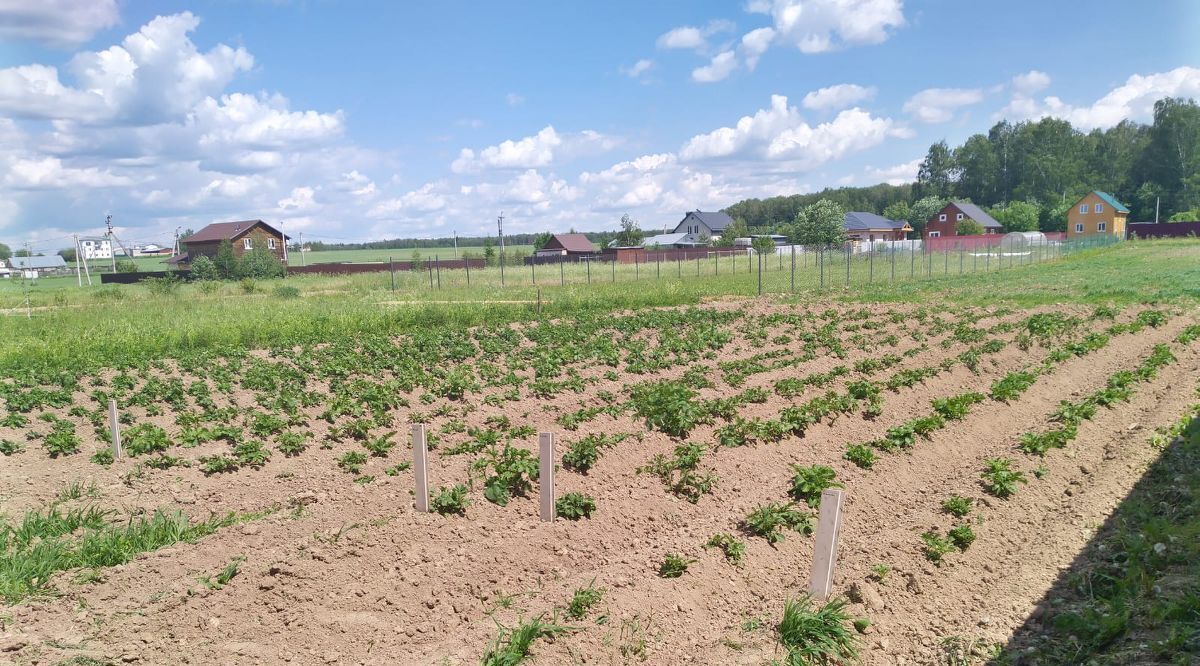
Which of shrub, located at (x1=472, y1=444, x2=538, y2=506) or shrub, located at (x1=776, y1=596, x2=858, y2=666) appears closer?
shrub, located at (x1=776, y1=596, x2=858, y2=666)

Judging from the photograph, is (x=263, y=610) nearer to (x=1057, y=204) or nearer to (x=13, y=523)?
(x=13, y=523)

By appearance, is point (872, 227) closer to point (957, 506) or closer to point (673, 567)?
point (957, 506)

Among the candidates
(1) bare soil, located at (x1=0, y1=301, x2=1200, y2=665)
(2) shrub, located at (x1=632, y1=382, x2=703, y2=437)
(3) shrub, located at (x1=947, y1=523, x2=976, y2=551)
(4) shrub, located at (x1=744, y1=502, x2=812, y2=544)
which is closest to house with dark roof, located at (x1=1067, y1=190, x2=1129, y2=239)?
(2) shrub, located at (x1=632, y1=382, x2=703, y2=437)

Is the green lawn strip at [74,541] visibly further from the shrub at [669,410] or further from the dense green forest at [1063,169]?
the dense green forest at [1063,169]

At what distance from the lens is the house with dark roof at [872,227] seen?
3922 inches

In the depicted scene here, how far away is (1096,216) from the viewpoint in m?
88.6

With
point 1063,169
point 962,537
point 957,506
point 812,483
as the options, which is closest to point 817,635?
point 962,537

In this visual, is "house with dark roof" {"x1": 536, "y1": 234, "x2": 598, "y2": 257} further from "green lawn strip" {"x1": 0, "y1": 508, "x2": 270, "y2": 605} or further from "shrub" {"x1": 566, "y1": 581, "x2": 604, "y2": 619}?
"shrub" {"x1": 566, "y1": 581, "x2": 604, "y2": 619}

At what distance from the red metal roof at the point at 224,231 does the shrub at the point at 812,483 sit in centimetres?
7814

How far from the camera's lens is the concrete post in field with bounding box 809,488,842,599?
5.12 meters

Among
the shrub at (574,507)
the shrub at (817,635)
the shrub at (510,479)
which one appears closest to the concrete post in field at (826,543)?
the shrub at (817,635)

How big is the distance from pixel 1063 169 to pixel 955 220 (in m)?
28.4

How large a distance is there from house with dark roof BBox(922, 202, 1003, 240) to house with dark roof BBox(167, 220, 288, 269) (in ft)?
268

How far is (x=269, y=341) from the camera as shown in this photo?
17.6 metres
